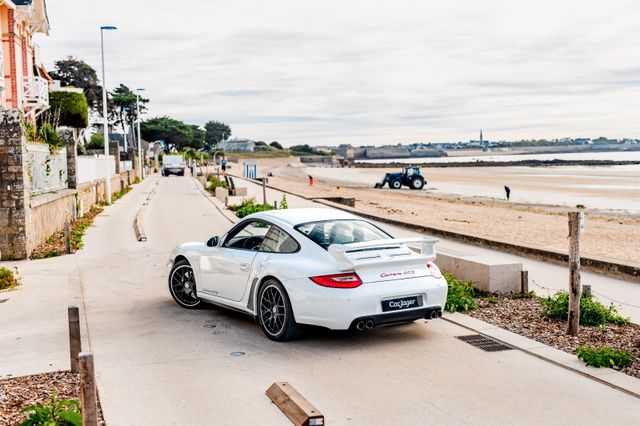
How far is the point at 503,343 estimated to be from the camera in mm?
7855

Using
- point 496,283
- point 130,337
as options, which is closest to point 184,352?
point 130,337

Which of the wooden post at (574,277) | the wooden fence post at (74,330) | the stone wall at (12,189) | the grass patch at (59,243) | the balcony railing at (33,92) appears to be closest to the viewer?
the wooden fence post at (74,330)

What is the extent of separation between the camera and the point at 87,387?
14.5 ft

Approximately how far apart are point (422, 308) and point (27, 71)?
3783 centimetres

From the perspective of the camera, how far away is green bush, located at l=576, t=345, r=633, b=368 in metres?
6.91

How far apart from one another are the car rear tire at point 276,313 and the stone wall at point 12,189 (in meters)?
8.83

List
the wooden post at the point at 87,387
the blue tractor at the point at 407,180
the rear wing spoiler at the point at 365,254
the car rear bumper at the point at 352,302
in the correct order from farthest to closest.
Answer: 1. the blue tractor at the point at 407,180
2. the rear wing spoiler at the point at 365,254
3. the car rear bumper at the point at 352,302
4. the wooden post at the point at 87,387

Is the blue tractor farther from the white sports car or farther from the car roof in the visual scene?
the white sports car

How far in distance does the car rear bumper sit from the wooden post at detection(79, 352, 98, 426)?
3252 mm

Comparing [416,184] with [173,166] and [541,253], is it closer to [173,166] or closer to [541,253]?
[173,166]

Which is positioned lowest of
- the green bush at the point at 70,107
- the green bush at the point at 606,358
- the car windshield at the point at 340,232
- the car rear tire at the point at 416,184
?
the car rear tire at the point at 416,184

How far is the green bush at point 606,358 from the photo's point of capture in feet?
22.7

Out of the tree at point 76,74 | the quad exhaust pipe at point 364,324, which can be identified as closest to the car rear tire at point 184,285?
the quad exhaust pipe at point 364,324

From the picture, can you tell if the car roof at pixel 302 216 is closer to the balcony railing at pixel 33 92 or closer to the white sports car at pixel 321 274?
the white sports car at pixel 321 274
